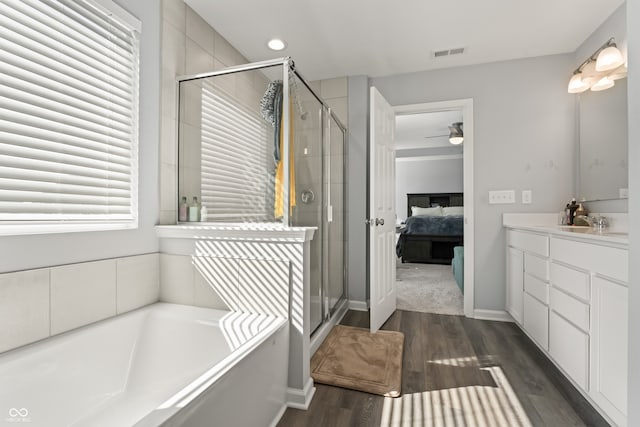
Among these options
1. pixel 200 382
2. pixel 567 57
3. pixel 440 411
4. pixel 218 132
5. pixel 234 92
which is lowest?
pixel 440 411

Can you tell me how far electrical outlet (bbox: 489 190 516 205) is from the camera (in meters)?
2.76

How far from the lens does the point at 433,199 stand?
25.8 ft

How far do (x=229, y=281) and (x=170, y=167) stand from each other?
86cm

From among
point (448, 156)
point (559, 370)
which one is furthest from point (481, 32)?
point (448, 156)

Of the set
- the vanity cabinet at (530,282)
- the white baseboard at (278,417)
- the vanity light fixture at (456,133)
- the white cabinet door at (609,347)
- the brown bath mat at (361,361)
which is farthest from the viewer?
the vanity light fixture at (456,133)

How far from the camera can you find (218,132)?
2.15m

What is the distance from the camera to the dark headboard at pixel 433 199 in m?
7.64

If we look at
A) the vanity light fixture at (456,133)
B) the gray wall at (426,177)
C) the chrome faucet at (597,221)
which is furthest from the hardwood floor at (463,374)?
the gray wall at (426,177)

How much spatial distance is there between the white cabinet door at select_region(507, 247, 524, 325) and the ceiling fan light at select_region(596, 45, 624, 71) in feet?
4.70

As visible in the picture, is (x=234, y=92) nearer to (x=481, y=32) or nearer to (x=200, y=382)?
(x=200, y=382)

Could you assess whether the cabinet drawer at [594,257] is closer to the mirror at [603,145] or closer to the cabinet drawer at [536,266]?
the cabinet drawer at [536,266]

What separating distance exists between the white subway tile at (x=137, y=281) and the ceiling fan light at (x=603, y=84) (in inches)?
133

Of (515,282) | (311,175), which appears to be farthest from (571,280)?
(311,175)

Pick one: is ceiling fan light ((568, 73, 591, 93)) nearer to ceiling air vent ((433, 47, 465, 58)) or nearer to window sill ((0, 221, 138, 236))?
ceiling air vent ((433, 47, 465, 58))
